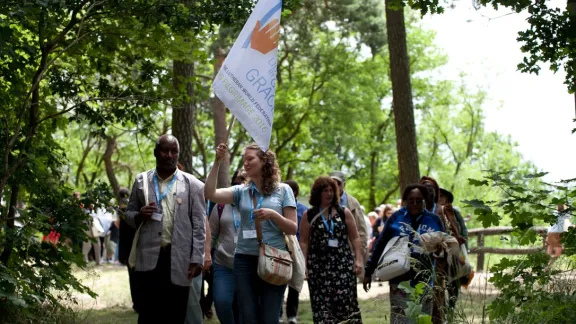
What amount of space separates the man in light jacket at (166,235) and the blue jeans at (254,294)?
45 centimetres

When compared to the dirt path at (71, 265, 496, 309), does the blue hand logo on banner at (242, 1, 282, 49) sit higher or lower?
higher

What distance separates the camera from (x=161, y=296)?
26.5 feet

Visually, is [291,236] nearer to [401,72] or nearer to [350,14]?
[401,72]

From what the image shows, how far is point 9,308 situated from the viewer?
376 inches

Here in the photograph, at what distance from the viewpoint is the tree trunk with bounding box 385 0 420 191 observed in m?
15.6

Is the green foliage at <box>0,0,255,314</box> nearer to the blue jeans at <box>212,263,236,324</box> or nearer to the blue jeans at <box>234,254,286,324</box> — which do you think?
the blue jeans at <box>212,263,236,324</box>

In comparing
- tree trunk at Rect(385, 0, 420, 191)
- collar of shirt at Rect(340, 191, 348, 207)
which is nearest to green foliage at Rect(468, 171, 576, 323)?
collar of shirt at Rect(340, 191, 348, 207)

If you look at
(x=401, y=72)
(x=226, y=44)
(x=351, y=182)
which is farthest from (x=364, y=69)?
(x=351, y=182)

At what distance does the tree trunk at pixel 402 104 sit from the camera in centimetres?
1557

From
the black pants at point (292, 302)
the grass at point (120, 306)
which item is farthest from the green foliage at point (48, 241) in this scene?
the black pants at point (292, 302)

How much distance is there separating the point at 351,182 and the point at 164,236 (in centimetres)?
5431

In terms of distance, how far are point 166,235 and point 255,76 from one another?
4.80 feet

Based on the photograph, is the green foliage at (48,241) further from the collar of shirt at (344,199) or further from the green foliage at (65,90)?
the collar of shirt at (344,199)

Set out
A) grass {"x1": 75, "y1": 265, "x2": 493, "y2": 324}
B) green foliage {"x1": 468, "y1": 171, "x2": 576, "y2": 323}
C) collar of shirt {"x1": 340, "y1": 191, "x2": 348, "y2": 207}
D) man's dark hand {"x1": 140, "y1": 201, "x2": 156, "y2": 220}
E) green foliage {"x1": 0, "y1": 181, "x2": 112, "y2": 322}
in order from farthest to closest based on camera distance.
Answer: collar of shirt {"x1": 340, "y1": 191, "x2": 348, "y2": 207}
grass {"x1": 75, "y1": 265, "x2": 493, "y2": 324}
green foliage {"x1": 0, "y1": 181, "x2": 112, "y2": 322}
man's dark hand {"x1": 140, "y1": 201, "x2": 156, "y2": 220}
green foliage {"x1": 468, "y1": 171, "x2": 576, "y2": 323}
